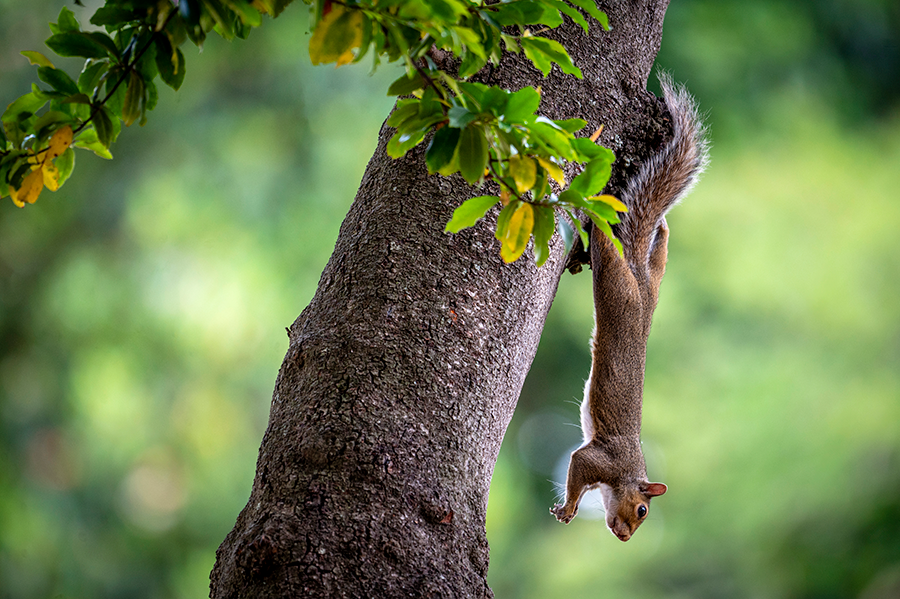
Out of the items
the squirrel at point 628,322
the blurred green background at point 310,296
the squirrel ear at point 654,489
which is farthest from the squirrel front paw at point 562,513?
the blurred green background at point 310,296

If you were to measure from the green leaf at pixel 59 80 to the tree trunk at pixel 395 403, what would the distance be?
359 mm

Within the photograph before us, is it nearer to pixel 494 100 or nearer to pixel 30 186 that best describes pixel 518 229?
pixel 494 100

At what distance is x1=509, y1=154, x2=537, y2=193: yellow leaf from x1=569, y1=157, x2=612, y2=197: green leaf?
0.04 m

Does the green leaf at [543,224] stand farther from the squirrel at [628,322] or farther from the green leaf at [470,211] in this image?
the squirrel at [628,322]

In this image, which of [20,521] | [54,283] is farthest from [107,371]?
[20,521]

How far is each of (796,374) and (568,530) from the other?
1677 mm

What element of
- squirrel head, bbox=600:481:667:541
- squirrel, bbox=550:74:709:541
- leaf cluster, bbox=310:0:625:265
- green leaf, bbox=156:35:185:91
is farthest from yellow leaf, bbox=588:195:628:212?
squirrel head, bbox=600:481:667:541

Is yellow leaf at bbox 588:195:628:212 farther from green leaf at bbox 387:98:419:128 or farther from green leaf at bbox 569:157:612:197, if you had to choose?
green leaf at bbox 387:98:419:128

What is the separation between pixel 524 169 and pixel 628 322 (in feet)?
4.58

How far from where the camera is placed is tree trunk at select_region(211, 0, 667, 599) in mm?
→ 726

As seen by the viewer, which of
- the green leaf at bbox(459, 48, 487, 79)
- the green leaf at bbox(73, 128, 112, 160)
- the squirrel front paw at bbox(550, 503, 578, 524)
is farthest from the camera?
the squirrel front paw at bbox(550, 503, 578, 524)

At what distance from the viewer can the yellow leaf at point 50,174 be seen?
69 centimetres

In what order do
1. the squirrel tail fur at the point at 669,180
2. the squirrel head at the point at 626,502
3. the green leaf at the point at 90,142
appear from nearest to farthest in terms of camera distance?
the green leaf at the point at 90,142 < the squirrel tail fur at the point at 669,180 < the squirrel head at the point at 626,502

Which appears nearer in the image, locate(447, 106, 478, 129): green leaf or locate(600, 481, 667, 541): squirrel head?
locate(447, 106, 478, 129): green leaf
